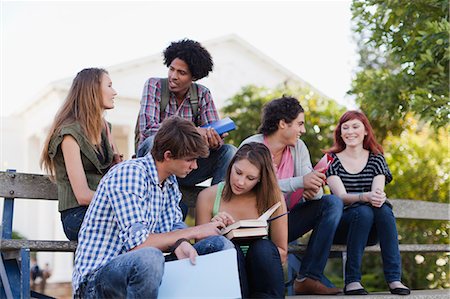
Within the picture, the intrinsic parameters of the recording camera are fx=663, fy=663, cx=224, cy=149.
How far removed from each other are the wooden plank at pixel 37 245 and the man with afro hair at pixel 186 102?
0.81 m

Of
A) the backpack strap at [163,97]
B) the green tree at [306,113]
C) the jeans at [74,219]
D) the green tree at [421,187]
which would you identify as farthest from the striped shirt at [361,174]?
the green tree at [306,113]

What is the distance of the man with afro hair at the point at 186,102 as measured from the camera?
4211mm

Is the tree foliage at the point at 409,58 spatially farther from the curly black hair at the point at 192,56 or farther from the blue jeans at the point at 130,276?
the blue jeans at the point at 130,276

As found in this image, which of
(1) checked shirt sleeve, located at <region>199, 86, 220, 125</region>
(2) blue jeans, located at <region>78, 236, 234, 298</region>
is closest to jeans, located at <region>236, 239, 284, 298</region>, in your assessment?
(2) blue jeans, located at <region>78, 236, 234, 298</region>

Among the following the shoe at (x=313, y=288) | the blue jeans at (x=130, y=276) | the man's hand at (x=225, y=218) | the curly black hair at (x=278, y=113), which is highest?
the curly black hair at (x=278, y=113)

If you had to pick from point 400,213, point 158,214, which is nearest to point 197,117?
point 158,214

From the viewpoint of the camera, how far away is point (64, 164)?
3703 millimetres

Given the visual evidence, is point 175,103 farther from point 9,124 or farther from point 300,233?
point 9,124

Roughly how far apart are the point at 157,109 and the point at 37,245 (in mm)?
1186

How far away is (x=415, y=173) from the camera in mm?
9398

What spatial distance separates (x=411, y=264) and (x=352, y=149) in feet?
14.1

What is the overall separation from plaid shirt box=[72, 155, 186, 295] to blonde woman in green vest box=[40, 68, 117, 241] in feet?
1.68

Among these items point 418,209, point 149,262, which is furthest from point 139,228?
point 418,209

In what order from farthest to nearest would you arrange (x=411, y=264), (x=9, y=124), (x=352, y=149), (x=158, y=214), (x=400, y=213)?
(x=9, y=124)
(x=411, y=264)
(x=400, y=213)
(x=352, y=149)
(x=158, y=214)
